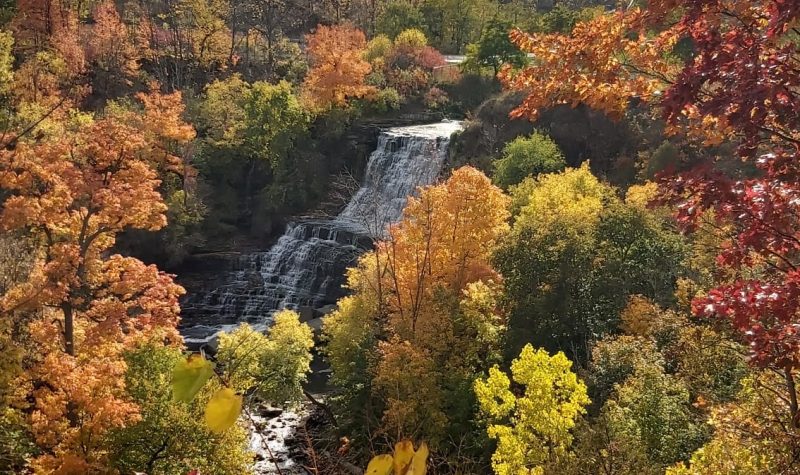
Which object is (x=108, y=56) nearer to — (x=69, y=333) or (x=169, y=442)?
(x=69, y=333)

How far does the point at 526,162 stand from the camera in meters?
25.1

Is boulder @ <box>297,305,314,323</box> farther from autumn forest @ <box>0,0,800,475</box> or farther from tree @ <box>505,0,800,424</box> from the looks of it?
tree @ <box>505,0,800,424</box>

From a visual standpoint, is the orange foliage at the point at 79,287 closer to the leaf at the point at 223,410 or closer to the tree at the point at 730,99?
the tree at the point at 730,99

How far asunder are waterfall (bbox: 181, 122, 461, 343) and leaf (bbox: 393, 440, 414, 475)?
80.1ft

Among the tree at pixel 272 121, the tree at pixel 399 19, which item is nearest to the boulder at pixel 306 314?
the tree at pixel 272 121

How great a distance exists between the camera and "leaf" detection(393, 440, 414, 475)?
158cm

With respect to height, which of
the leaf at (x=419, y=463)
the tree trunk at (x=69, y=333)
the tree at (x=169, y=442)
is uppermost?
the leaf at (x=419, y=463)

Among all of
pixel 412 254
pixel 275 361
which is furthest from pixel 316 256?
pixel 412 254

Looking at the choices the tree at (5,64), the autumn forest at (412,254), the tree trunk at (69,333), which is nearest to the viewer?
the autumn forest at (412,254)

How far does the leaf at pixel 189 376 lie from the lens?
1377 millimetres

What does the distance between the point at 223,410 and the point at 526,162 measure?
968 inches

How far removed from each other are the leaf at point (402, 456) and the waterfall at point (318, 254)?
961 inches

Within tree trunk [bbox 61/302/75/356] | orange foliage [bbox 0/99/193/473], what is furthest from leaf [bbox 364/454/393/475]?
tree trunk [bbox 61/302/75/356]

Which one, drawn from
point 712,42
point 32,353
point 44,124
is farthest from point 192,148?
point 712,42
